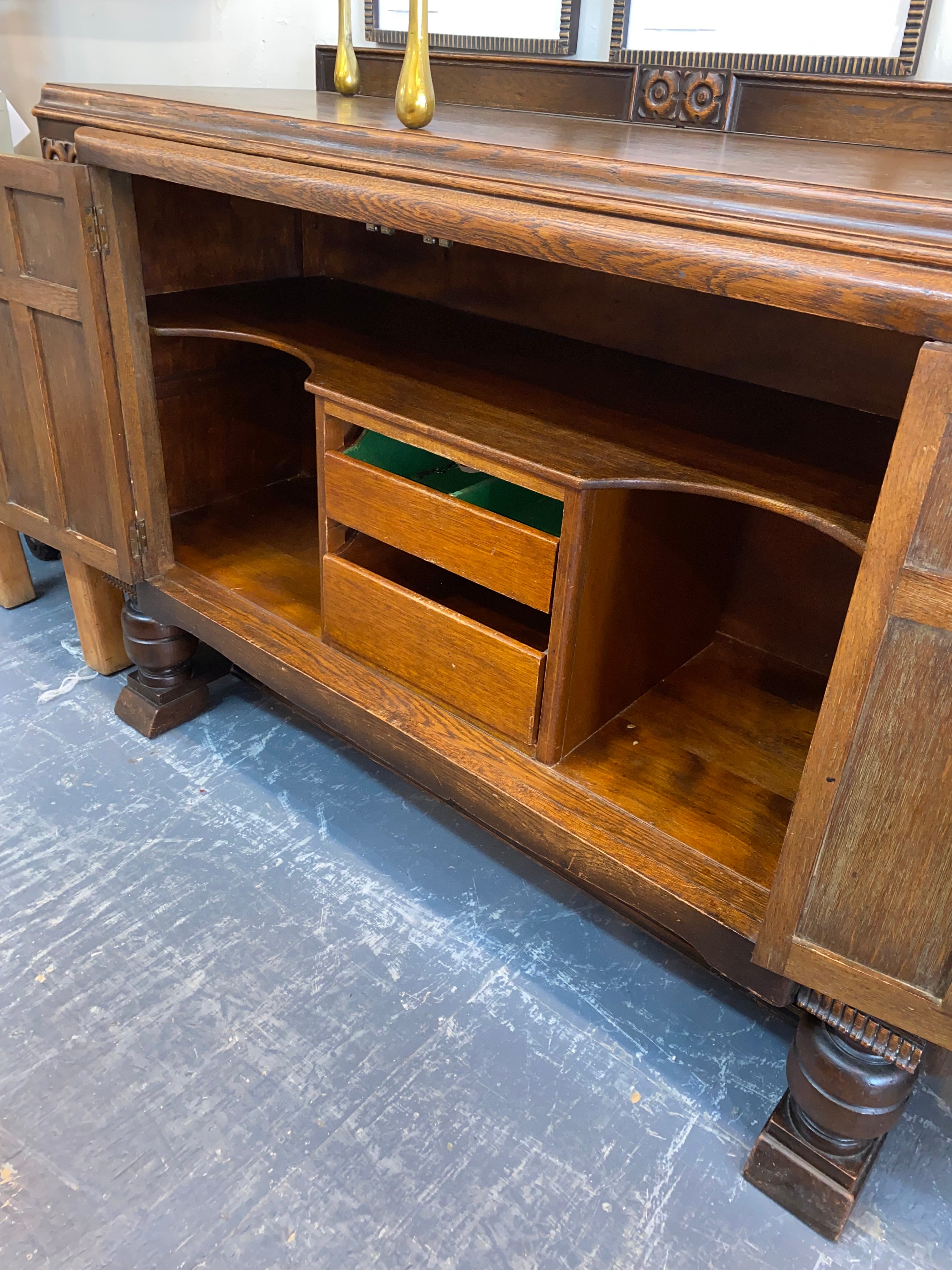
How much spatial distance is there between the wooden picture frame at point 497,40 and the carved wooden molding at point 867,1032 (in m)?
1.42

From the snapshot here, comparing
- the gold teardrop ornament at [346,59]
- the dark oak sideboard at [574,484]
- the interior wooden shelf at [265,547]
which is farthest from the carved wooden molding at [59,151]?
the interior wooden shelf at [265,547]

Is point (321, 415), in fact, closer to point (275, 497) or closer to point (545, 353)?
point (545, 353)

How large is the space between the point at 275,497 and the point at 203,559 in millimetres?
318

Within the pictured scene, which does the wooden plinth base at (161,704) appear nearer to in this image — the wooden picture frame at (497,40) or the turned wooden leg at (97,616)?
the turned wooden leg at (97,616)

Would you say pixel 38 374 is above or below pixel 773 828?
above

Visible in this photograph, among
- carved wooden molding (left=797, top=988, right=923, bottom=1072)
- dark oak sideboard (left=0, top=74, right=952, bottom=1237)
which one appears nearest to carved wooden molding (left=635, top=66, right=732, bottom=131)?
dark oak sideboard (left=0, top=74, right=952, bottom=1237)

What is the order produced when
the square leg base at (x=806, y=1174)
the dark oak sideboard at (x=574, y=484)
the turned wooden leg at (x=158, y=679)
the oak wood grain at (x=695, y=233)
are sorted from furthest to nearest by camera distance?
the turned wooden leg at (x=158, y=679) < the square leg base at (x=806, y=1174) < the dark oak sideboard at (x=574, y=484) < the oak wood grain at (x=695, y=233)

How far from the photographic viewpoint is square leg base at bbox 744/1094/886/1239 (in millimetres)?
1112

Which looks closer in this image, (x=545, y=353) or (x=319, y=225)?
(x=545, y=353)

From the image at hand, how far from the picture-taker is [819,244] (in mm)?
791

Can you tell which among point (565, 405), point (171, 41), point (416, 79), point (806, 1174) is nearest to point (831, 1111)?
point (806, 1174)

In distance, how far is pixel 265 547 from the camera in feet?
6.07

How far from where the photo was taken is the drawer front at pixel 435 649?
127 cm

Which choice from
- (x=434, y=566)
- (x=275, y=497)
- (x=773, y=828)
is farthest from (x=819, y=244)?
(x=275, y=497)
